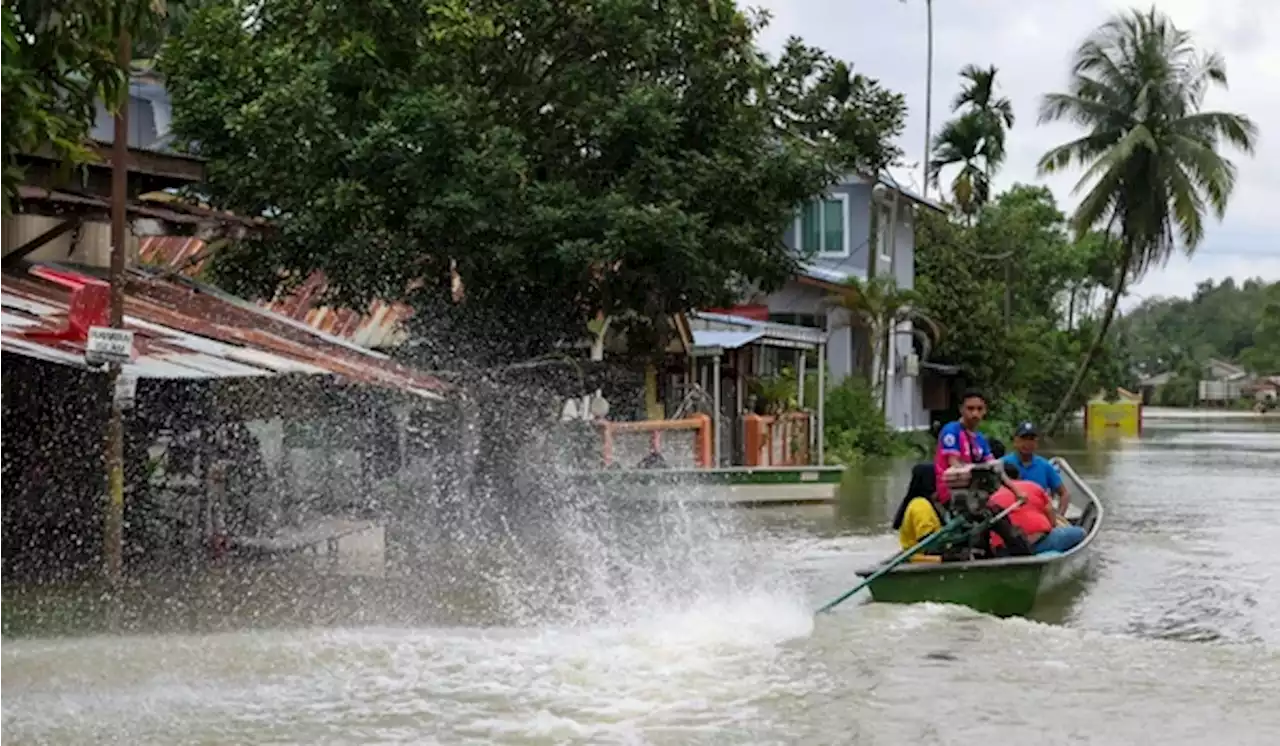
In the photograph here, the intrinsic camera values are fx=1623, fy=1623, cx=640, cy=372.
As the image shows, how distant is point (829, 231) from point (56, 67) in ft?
107

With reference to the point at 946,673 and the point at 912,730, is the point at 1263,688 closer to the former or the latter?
the point at 946,673

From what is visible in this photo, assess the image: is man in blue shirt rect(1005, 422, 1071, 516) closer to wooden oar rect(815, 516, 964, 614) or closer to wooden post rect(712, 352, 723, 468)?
wooden oar rect(815, 516, 964, 614)

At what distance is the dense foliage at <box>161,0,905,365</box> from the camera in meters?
18.0

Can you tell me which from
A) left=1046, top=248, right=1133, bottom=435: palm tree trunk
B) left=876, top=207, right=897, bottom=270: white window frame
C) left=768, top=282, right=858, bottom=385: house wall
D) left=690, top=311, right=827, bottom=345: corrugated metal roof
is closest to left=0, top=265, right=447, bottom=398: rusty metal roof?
left=690, top=311, right=827, bottom=345: corrugated metal roof

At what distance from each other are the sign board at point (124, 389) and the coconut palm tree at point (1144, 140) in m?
31.9

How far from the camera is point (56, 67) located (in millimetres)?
8062

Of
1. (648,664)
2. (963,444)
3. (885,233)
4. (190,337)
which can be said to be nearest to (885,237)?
(885,233)

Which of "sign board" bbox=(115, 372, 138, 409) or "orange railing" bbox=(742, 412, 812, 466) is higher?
"sign board" bbox=(115, 372, 138, 409)

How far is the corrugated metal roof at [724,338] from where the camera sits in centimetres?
2788

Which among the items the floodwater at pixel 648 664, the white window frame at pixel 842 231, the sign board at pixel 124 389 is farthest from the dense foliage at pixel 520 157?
the white window frame at pixel 842 231

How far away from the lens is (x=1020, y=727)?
376 inches

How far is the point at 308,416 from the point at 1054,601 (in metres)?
7.69

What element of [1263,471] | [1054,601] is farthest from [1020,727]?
[1263,471]

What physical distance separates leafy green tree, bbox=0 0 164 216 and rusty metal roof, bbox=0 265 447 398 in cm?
376
